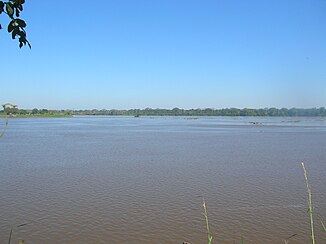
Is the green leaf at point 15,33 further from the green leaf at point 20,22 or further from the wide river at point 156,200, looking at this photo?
the wide river at point 156,200

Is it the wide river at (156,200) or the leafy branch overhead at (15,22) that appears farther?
the wide river at (156,200)

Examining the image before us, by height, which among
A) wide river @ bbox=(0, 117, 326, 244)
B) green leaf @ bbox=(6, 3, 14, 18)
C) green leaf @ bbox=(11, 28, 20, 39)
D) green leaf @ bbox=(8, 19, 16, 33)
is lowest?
wide river @ bbox=(0, 117, 326, 244)

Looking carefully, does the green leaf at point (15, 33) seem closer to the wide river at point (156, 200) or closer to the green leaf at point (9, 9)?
the green leaf at point (9, 9)

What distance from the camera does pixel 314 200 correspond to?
9891mm

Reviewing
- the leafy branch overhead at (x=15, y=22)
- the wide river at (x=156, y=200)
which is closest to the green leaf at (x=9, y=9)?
the leafy branch overhead at (x=15, y=22)

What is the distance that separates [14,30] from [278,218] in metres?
7.82

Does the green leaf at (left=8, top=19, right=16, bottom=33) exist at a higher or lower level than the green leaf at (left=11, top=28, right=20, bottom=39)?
higher

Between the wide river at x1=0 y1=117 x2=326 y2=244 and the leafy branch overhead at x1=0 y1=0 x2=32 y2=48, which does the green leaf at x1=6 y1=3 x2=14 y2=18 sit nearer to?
the leafy branch overhead at x1=0 y1=0 x2=32 y2=48

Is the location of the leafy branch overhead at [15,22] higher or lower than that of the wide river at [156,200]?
higher

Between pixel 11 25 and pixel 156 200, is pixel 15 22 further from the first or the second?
pixel 156 200

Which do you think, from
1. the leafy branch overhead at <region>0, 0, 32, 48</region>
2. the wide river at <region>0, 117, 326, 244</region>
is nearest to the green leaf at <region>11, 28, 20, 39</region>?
the leafy branch overhead at <region>0, 0, 32, 48</region>

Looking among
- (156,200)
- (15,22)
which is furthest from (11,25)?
(156,200)

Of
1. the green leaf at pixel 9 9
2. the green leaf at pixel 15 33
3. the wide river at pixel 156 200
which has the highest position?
the green leaf at pixel 9 9

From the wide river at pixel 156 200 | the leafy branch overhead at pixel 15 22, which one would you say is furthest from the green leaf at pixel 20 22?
the wide river at pixel 156 200
